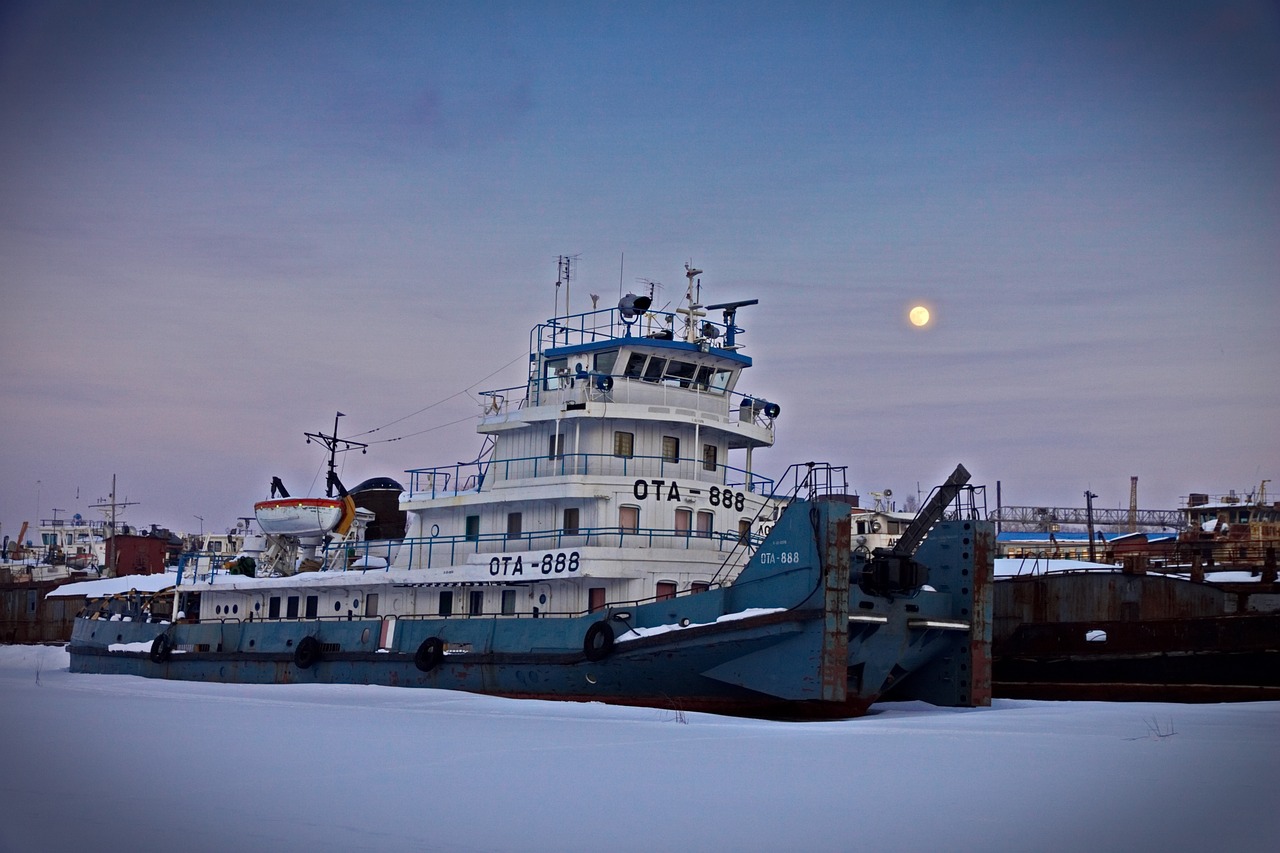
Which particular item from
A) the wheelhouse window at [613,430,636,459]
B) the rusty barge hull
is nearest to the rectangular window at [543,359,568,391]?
the wheelhouse window at [613,430,636,459]

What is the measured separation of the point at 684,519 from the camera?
24.2 meters

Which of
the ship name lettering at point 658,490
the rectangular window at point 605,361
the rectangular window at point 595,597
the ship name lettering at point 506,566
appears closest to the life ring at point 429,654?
the ship name lettering at point 506,566

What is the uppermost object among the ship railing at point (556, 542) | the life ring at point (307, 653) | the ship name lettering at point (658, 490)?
the ship name lettering at point (658, 490)

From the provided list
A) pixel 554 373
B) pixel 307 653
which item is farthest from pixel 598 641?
pixel 307 653

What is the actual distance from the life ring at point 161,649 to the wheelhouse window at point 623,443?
13.0 meters

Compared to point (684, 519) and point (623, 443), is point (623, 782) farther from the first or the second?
point (623, 443)

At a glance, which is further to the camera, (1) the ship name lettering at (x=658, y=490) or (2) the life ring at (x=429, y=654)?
(1) the ship name lettering at (x=658, y=490)

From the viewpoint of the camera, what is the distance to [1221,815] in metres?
9.87

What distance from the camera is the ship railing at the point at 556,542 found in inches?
915

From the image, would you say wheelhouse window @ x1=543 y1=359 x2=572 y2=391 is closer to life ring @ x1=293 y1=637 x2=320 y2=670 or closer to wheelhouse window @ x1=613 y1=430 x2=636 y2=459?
wheelhouse window @ x1=613 y1=430 x2=636 y2=459

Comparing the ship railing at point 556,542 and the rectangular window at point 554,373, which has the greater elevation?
the rectangular window at point 554,373

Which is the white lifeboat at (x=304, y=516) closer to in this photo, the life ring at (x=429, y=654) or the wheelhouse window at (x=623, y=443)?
the life ring at (x=429, y=654)

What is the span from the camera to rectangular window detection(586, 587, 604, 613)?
22969mm

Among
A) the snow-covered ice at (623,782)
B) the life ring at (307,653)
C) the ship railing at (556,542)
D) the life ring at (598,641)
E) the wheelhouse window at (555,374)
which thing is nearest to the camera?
the snow-covered ice at (623,782)
